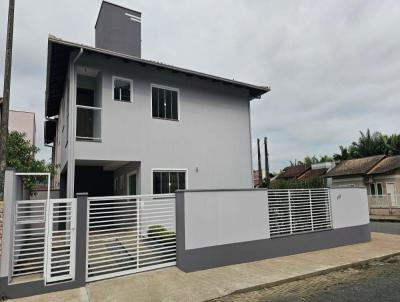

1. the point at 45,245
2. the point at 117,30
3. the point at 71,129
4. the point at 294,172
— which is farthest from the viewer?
the point at 294,172

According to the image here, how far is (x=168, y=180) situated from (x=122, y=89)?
3917mm

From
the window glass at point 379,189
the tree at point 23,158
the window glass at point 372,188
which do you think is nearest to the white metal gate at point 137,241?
the tree at point 23,158

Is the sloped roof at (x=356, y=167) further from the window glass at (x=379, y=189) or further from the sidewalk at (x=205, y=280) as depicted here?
the sidewalk at (x=205, y=280)

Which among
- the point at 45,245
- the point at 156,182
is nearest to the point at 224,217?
the point at 156,182

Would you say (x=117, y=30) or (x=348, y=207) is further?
(x=117, y=30)

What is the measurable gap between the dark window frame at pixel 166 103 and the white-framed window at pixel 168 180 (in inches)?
84.5

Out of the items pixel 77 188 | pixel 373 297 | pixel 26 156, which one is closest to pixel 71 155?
pixel 26 156

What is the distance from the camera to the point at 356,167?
2869 centimetres

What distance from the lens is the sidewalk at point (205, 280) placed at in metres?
5.50

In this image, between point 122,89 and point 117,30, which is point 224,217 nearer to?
point 122,89

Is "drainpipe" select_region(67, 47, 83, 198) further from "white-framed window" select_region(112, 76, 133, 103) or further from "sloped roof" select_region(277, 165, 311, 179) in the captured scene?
"sloped roof" select_region(277, 165, 311, 179)

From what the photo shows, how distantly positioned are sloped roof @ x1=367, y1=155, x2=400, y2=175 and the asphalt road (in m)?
21.3

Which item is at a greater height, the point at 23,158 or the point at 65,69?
the point at 65,69

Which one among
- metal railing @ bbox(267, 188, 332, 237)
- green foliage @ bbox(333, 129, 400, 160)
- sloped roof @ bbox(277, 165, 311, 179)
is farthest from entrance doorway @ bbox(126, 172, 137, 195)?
green foliage @ bbox(333, 129, 400, 160)
